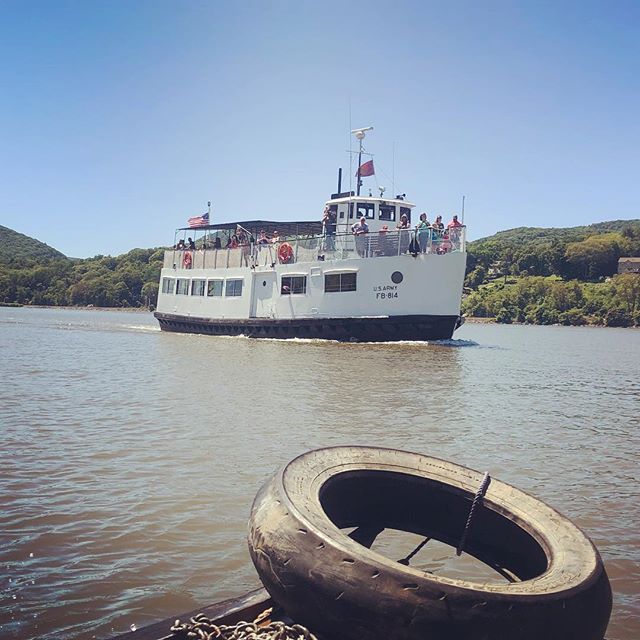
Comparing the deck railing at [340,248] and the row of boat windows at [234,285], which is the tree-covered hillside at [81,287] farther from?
the deck railing at [340,248]

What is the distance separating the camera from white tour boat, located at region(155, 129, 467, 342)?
2491 centimetres

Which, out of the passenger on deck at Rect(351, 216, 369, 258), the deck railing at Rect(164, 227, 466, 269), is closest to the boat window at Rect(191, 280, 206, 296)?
the deck railing at Rect(164, 227, 466, 269)

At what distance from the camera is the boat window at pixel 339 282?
25.9 metres

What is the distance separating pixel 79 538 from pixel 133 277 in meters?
109

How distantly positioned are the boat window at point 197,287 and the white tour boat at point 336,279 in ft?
0.17

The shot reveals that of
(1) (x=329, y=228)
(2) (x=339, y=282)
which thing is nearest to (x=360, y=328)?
(2) (x=339, y=282)

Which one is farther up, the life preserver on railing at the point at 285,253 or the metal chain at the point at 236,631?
the life preserver on railing at the point at 285,253

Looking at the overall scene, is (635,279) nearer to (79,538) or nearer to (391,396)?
(391,396)

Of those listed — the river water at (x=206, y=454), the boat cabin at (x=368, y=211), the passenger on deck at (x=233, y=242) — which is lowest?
the river water at (x=206, y=454)

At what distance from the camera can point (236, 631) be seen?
2900 millimetres

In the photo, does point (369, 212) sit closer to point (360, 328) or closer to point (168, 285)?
point (360, 328)

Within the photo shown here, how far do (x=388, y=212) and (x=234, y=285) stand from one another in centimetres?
791

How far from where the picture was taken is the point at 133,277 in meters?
109

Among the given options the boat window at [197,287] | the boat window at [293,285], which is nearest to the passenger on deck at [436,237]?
the boat window at [293,285]
